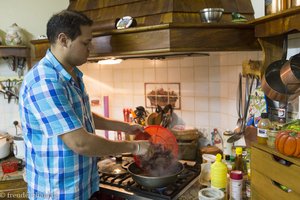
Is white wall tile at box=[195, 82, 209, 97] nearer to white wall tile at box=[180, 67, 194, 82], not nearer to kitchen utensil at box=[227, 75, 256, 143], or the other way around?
white wall tile at box=[180, 67, 194, 82]

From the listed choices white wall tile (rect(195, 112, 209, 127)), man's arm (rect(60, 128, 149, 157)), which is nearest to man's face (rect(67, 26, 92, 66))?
man's arm (rect(60, 128, 149, 157))

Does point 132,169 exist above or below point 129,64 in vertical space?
below

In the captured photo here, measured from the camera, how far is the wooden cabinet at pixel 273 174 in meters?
0.82

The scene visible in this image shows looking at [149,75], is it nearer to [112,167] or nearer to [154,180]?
[112,167]

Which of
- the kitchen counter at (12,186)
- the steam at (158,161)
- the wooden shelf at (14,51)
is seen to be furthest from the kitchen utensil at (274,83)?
the wooden shelf at (14,51)

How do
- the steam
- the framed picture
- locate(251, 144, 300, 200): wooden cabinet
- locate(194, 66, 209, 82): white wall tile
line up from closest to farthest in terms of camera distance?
locate(251, 144, 300, 200): wooden cabinet → the steam → locate(194, 66, 209, 82): white wall tile → the framed picture

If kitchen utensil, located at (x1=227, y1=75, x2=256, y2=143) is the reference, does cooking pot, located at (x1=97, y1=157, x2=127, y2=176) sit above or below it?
below

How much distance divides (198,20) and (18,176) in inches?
59.6

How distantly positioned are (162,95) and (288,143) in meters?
1.31

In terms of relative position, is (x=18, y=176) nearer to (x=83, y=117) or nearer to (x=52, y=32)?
(x=83, y=117)

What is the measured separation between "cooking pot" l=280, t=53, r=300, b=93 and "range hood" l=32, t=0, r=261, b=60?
8.8 inches

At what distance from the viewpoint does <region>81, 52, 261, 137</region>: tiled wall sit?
5.88 feet

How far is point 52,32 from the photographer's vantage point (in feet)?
3.74

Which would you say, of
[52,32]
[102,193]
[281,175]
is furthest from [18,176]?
[281,175]
